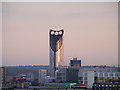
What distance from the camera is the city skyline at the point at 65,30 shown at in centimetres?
514

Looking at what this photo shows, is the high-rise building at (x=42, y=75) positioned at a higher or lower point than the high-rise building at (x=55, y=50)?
lower

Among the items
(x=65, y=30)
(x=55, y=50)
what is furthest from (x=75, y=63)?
(x=65, y=30)

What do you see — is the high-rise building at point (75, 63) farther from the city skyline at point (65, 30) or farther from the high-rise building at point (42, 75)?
the high-rise building at point (42, 75)

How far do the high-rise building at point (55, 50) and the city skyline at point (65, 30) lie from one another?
0.09 m

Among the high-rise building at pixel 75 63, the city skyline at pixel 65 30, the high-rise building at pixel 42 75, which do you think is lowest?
the high-rise building at pixel 42 75

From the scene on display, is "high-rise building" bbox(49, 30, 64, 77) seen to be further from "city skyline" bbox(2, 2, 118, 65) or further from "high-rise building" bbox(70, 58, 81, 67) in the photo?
"high-rise building" bbox(70, 58, 81, 67)

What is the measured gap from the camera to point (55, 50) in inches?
214

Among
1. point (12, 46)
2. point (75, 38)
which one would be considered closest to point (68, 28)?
point (75, 38)

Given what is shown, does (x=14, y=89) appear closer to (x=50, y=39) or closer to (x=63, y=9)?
(x=50, y=39)

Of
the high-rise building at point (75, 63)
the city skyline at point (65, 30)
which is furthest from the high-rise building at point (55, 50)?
the high-rise building at point (75, 63)

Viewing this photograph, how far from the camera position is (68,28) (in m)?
5.39

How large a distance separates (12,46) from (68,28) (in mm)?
1020

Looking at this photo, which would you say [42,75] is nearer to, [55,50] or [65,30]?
[55,50]

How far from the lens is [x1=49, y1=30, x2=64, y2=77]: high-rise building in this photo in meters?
5.36
